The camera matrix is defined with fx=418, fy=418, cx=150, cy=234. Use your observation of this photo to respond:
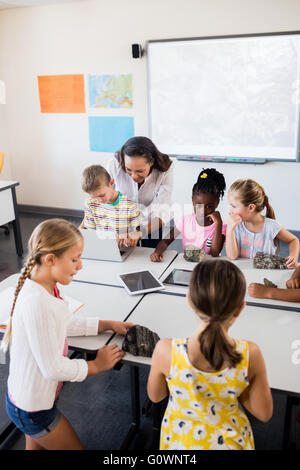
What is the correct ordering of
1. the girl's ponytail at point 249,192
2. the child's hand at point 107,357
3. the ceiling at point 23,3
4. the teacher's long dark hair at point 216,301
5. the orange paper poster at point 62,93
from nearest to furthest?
the teacher's long dark hair at point 216,301, the child's hand at point 107,357, the girl's ponytail at point 249,192, the ceiling at point 23,3, the orange paper poster at point 62,93

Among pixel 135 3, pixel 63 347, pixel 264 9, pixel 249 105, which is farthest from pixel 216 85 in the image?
pixel 63 347

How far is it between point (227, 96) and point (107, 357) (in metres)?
3.37

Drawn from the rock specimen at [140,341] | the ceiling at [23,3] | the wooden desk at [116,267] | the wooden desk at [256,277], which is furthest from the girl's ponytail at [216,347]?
the ceiling at [23,3]

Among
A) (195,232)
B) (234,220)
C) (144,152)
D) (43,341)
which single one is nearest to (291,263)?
(234,220)

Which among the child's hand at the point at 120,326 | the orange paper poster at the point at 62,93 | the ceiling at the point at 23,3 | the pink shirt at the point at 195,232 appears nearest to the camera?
the child's hand at the point at 120,326

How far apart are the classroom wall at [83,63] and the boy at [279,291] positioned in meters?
2.47

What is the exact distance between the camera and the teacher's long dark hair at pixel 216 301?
1124 millimetres

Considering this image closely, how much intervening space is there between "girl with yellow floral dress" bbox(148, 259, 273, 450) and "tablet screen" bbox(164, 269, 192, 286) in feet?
2.71

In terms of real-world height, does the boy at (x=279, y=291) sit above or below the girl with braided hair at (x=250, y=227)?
below

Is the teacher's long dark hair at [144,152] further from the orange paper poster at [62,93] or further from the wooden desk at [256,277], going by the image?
the orange paper poster at [62,93]

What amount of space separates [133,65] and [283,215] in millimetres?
2264

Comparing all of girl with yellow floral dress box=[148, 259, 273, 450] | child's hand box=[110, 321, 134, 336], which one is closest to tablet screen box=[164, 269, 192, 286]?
child's hand box=[110, 321, 134, 336]

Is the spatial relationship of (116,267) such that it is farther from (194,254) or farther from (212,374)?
(212,374)

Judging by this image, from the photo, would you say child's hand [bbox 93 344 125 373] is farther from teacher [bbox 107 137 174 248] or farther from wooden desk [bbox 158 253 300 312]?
teacher [bbox 107 137 174 248]
